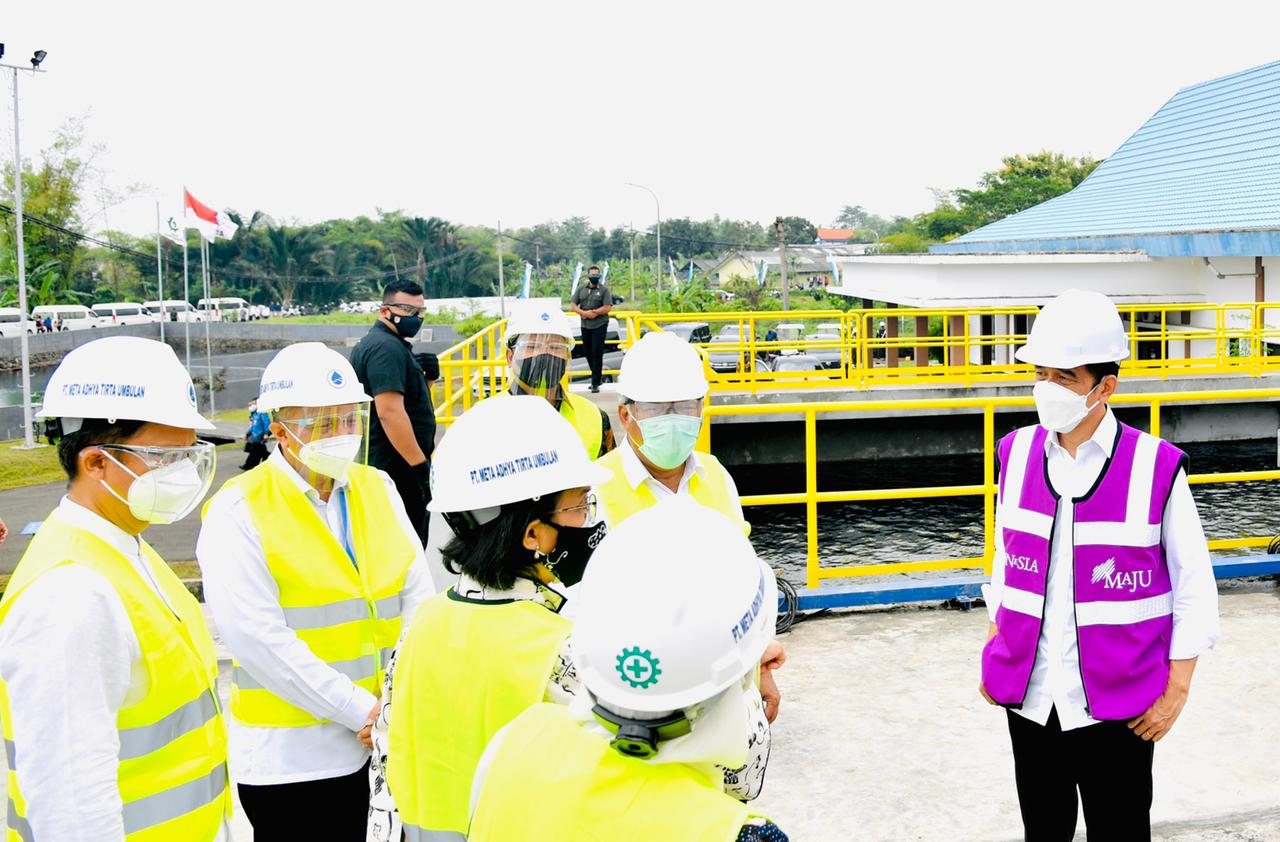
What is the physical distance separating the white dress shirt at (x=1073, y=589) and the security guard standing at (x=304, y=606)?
1.75 meters

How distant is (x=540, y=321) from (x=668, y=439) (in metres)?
1.43

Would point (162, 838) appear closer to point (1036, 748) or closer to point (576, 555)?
point (576, 555)

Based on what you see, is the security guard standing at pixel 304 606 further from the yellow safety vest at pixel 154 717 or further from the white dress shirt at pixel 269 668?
the yellow safety vest at pixel 154 717

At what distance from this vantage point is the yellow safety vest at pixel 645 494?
3572 millimetres

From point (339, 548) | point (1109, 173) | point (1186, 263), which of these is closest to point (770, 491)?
point (1186, 263)

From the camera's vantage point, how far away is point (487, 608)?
1983 mm

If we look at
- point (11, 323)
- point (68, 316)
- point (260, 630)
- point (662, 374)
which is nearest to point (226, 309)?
point (68, 316)

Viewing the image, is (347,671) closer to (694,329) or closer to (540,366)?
(540,366)

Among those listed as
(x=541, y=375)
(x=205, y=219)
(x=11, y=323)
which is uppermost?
(x=205, y=219)

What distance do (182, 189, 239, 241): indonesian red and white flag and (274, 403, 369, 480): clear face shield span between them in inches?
1198

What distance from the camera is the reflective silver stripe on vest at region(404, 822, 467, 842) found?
202 centimetres

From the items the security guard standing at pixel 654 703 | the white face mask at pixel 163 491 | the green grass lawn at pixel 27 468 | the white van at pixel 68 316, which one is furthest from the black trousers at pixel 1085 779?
the white van at pixel 68 316

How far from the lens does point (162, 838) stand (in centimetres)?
222

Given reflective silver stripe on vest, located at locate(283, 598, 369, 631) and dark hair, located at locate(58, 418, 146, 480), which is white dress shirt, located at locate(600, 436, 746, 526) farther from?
dark hair, located at locate(58, 418, 146, 480)
